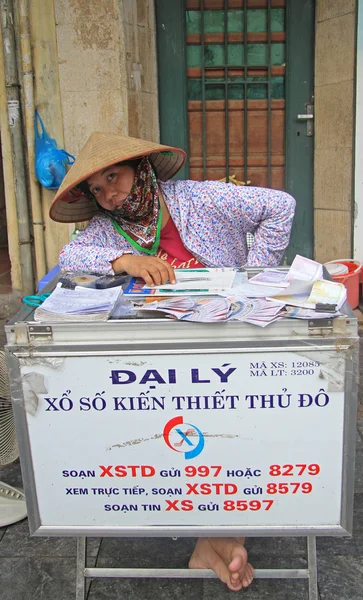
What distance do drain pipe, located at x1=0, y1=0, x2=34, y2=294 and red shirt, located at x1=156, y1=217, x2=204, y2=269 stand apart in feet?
8.77

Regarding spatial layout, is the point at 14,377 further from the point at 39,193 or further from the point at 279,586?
the point at 39,193

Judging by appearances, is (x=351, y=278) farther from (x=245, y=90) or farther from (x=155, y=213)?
(x=155, y=213)

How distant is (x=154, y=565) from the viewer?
220cm

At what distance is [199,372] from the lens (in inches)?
59.3

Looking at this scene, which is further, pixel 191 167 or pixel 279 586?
pixel 191 167

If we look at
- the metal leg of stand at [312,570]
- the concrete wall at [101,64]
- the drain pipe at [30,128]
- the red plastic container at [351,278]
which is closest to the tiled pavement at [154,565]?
the metal leg of stand at [312,570]

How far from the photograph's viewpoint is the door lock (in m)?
5.04

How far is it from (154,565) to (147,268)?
1115mm

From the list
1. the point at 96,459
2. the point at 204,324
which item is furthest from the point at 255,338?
the point at 96,459

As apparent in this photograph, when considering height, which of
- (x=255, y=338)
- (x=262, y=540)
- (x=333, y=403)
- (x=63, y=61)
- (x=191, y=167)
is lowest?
(x=262, y=540)

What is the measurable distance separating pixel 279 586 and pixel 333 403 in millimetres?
911

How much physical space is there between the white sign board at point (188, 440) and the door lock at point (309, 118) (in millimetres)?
4003

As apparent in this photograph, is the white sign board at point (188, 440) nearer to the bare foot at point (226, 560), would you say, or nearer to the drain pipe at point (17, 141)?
the bare foot at point (226, 560)

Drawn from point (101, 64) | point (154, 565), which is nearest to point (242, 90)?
point (101, 64)
